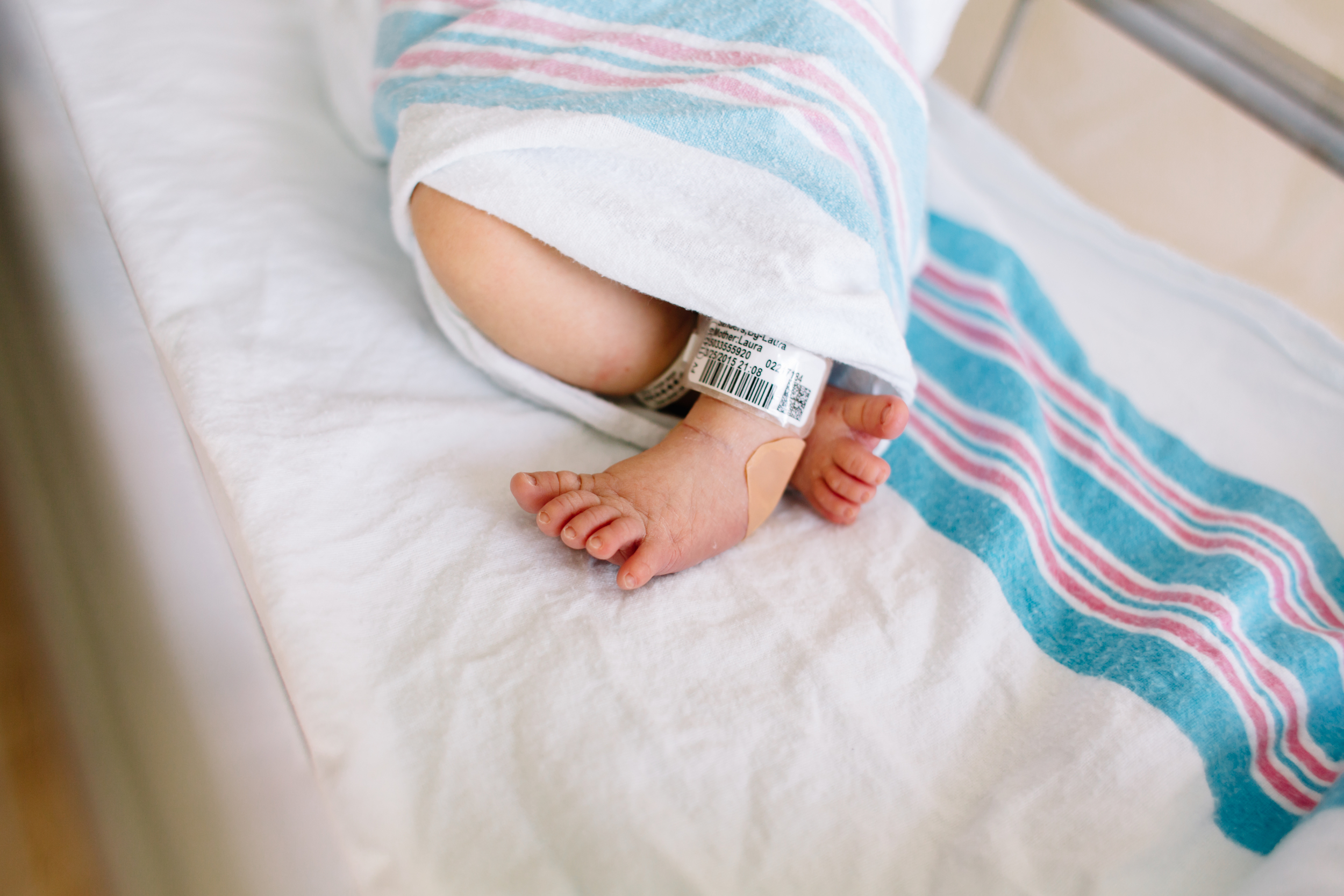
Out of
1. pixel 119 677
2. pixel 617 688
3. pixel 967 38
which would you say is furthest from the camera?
pixel 967 38

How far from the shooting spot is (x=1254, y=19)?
0.83 m

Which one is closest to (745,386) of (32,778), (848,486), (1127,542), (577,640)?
(848,486)

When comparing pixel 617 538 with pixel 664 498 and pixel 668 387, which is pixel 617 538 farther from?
pixel 668 387

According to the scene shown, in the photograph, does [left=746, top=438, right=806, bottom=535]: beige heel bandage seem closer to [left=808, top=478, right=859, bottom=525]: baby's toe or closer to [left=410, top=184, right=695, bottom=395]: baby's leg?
[left=808, top=478, right=859, bottom=525]: baby's toe

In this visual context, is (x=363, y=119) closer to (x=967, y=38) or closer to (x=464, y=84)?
(x=464, y=84)

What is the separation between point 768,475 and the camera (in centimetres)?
61

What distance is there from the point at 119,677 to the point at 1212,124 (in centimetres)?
115

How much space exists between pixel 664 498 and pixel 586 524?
0.21 feet

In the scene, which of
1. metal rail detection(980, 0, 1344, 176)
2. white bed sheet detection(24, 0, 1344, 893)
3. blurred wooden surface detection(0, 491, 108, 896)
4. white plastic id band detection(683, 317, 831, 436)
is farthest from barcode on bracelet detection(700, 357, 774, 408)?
metal rail detection(980, 0, 1344, 176)

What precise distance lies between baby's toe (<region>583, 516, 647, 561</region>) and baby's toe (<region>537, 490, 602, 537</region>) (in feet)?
0.06

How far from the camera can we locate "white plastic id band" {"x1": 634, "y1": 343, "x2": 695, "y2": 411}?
0.67 meters

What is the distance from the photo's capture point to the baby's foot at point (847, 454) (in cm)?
62

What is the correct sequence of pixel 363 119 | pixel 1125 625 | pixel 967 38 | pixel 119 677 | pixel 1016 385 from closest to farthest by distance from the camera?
1. pixel 119 677
2. pixel 1125 625
3. pixel 1016 385
4. pixel 363 119
5. pixel 967 38

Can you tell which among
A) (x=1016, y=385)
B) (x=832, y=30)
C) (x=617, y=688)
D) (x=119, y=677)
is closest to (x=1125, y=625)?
(x=1016, y=385)
